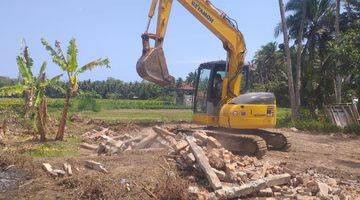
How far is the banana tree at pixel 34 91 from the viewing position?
17.2 m

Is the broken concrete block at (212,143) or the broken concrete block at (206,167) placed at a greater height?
the broken concrete block at (212,143)

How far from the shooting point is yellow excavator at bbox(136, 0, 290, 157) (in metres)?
13.2

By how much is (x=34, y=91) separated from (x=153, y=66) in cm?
632

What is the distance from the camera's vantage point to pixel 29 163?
1106 centimetres

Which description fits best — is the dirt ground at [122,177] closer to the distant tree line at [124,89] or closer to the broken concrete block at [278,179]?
the broken concrete block at [278,179]

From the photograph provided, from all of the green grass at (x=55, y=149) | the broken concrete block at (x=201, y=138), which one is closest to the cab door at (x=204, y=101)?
the broken concrete block at (x=201, y=138)

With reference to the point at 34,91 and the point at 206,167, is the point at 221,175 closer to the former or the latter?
the point at 206,167

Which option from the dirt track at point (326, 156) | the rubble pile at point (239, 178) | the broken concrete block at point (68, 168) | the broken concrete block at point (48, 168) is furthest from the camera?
the dirt track at point (326, 156)

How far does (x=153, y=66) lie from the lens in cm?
1307

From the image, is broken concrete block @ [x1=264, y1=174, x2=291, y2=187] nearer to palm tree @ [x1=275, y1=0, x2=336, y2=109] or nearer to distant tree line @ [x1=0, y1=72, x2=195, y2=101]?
palm tree @ [x1=275, y1=0, x2=336, y2=109]

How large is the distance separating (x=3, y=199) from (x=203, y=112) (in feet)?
23.9

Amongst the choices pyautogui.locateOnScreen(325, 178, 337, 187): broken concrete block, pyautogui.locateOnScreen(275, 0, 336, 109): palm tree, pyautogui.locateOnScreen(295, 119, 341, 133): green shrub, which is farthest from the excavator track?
pyautogui.locateOnScreen(275, 0, 336, 109): palm tree

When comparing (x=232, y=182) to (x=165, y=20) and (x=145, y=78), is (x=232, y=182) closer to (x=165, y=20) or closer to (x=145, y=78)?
(x=145, y=78)

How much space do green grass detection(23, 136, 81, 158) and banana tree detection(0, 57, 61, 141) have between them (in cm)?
90
